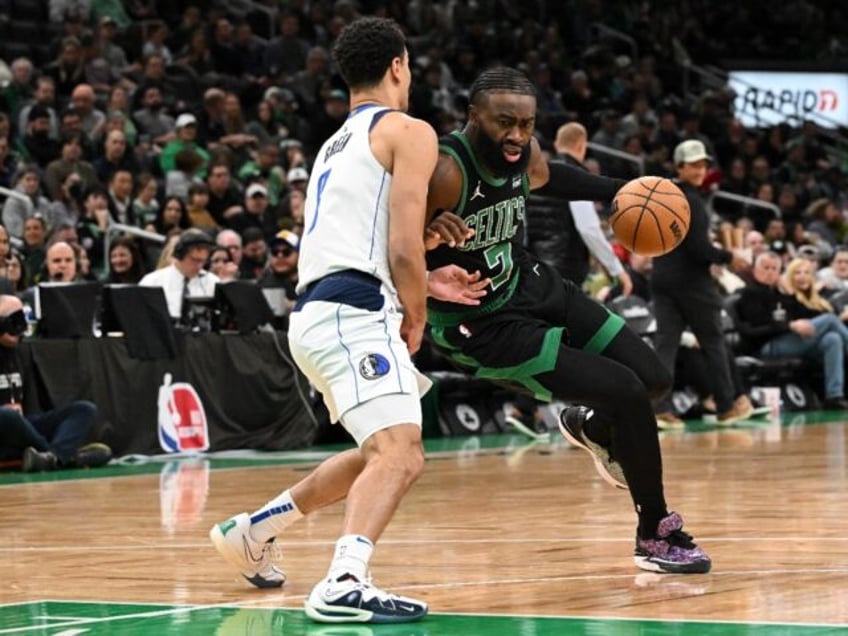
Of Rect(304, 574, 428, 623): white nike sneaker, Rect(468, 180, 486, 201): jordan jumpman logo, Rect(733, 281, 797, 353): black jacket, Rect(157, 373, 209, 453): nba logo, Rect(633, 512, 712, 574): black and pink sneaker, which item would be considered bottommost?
Rect(733, 281, 797, 353): black jacket

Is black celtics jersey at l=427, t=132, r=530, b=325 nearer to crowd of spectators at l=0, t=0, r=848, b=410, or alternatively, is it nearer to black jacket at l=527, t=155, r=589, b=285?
crowd of spectators at l=0, t=0, r=848, b=410

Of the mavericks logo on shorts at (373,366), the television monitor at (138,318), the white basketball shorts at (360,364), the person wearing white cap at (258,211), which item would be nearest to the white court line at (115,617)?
the white basketball shorts at (360,364)

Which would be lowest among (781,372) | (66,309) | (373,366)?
(781,372)

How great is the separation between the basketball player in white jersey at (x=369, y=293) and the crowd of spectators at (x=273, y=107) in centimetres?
683

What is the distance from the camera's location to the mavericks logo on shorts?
5.08 metres

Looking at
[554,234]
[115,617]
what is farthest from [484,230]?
[554,234]

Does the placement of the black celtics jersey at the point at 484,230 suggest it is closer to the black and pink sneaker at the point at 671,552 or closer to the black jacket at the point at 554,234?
the black and pink sneaker at the point at 671,552

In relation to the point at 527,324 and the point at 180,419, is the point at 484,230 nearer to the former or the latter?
the point at 527,324

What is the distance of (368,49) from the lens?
5.27 meters

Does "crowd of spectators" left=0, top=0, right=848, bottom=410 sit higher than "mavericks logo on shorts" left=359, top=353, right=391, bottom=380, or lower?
lower

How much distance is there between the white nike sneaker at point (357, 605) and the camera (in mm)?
4871

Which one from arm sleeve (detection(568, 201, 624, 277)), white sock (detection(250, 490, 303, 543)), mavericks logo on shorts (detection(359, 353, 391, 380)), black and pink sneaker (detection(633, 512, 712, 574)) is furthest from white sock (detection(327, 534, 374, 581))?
arm sleeve (detection(568, 201, 624, 277))

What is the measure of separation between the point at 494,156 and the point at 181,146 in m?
11.2

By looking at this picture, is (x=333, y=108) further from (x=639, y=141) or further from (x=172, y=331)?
(x=172, y=331)
